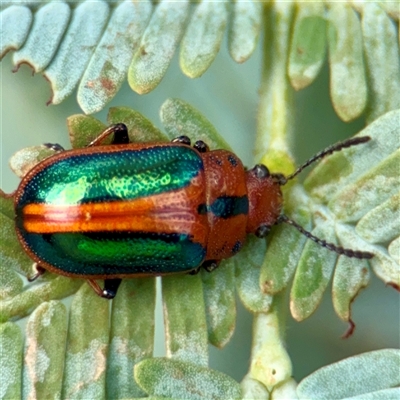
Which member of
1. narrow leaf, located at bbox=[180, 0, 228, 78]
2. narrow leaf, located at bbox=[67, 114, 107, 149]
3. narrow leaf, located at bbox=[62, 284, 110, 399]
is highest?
narrow leaf, located at bbox=[180, 0, 228, 78]

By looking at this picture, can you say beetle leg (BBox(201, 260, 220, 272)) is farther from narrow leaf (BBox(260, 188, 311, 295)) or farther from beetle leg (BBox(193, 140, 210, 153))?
beetle leg (BBox(193, 140, 210, 153))

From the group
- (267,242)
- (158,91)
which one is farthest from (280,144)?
(158,91)

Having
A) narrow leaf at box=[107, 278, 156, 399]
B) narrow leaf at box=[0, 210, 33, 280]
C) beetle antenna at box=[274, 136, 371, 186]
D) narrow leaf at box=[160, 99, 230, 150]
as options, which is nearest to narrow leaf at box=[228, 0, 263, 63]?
narrow leaf at box=[160, 99, 230, 150]

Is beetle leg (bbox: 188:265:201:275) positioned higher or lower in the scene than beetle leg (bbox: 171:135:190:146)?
lower

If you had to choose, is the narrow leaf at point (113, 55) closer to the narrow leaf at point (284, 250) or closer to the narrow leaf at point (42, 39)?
the narrow leaf at point (42, 39)

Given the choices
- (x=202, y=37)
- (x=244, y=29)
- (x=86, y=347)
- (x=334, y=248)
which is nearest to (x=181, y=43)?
(x=202, y=37)

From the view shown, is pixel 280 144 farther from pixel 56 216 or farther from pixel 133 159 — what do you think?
pixel 56 216
